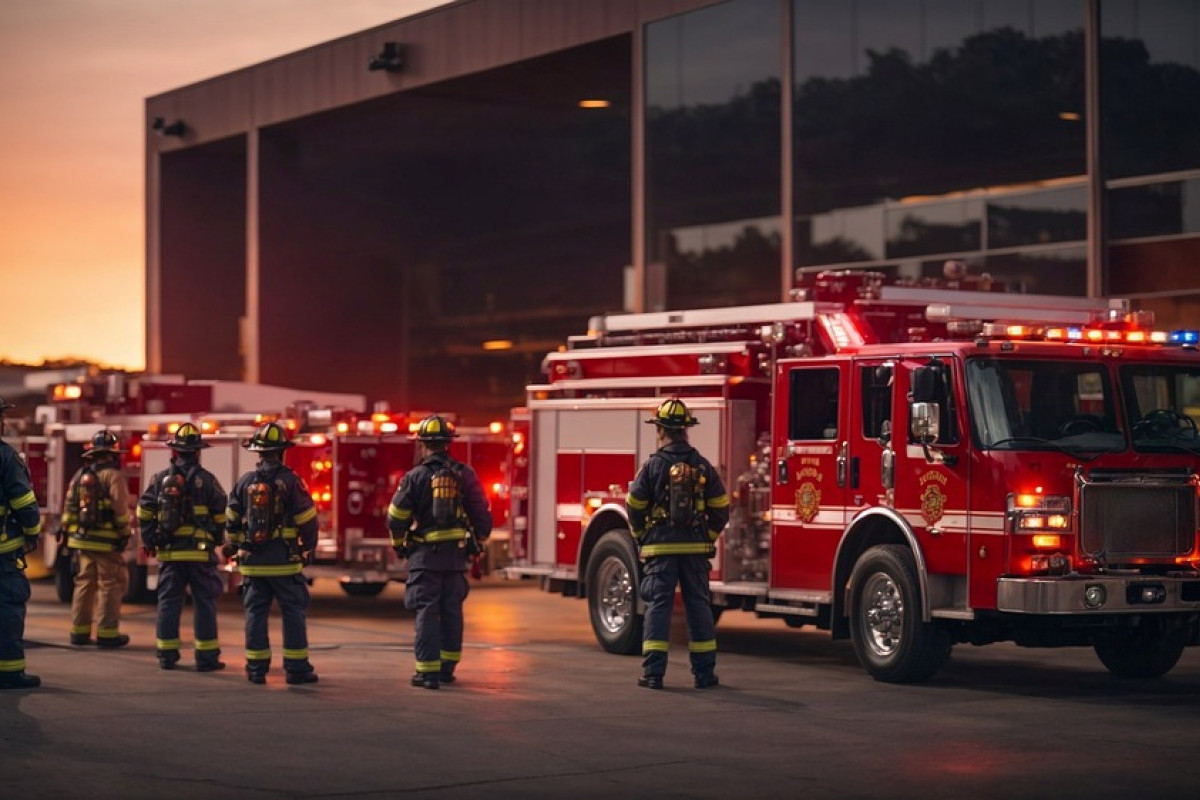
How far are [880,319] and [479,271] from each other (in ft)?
91.6

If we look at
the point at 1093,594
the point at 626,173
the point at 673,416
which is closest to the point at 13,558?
the point at 673,416

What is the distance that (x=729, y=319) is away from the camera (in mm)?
15625

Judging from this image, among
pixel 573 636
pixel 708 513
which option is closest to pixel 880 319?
pixel 708 513

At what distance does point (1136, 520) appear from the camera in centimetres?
1301

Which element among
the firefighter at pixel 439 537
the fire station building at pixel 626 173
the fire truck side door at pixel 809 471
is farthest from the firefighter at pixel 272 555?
the fire station building at pixel 626 173

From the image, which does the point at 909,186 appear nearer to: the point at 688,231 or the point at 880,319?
the point at 688,231

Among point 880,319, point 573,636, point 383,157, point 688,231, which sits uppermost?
point 383,157

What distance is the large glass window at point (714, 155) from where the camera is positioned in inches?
1014

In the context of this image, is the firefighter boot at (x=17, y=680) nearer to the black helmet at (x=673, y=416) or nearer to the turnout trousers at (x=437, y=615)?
the turnout trousers at (x=437, y=615)

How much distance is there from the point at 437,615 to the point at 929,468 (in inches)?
134

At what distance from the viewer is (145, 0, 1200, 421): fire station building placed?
21250 millimetres

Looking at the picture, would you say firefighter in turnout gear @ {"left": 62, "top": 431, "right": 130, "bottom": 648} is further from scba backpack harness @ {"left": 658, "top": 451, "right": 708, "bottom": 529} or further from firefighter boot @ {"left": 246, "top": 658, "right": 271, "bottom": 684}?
scba backpack harness @ {"left": 658, "top": 451, "right": 708, "bottom": 529}

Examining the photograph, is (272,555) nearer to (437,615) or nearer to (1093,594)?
(437,615)

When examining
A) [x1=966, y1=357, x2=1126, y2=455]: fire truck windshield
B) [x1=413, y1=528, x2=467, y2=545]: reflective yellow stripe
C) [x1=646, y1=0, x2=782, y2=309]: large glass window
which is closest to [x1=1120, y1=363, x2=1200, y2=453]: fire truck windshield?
[x1=966, y1=357, x2=1126, y2=455]: fire truck windshield
